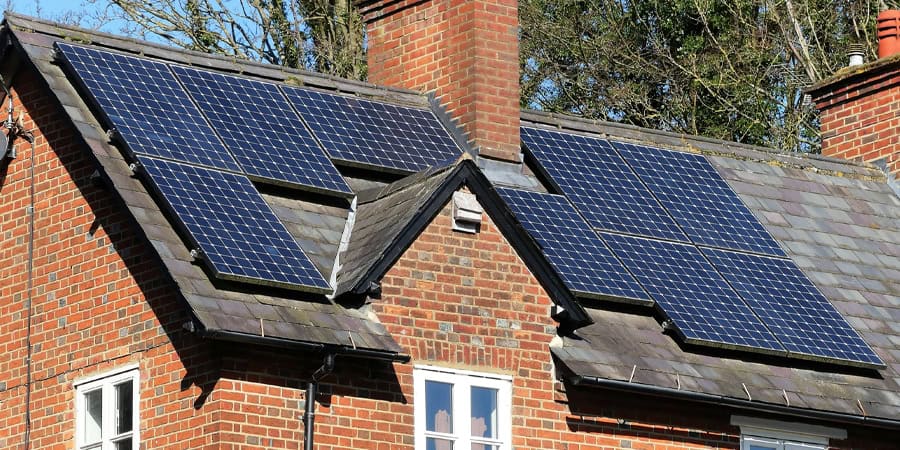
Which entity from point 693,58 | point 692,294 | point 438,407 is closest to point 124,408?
point 438,407

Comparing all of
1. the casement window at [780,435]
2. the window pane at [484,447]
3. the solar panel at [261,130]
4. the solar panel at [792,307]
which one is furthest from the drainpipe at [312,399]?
the solar panel at [792,307]

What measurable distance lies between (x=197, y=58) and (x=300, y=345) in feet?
16.9

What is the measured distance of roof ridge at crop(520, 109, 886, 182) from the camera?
80.8 ft

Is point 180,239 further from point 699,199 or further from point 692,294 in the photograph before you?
point 699,199

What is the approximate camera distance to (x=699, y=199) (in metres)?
24.1

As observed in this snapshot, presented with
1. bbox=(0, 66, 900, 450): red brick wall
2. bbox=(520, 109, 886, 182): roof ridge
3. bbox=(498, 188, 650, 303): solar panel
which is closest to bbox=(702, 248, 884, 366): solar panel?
bbox=(0, 66, 900, 450): red brick wall

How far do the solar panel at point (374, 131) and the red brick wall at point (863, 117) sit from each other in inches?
303

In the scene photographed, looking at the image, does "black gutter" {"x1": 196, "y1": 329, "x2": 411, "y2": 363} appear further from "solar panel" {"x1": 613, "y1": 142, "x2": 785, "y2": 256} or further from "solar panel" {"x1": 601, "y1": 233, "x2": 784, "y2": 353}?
"solar panel" {"x1": 613, "y1": 142, "x2": 785, "y2": 256}

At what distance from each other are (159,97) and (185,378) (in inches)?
142

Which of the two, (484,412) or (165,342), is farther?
(484,412)

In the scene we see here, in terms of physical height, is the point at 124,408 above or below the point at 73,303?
below

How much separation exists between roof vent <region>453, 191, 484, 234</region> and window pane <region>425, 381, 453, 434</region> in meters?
1.57

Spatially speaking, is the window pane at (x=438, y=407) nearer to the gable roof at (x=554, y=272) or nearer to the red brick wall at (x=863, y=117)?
the gable roof at (x=554, y=272)

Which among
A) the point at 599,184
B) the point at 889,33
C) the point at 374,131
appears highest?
the point at 889,33
